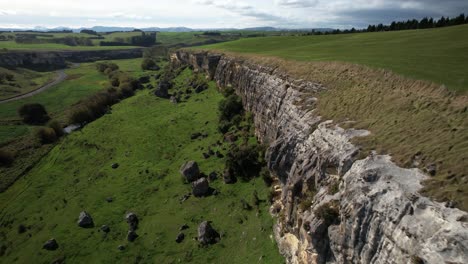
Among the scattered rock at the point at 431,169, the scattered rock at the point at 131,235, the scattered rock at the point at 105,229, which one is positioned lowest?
the scattered rock at the point at 105,229

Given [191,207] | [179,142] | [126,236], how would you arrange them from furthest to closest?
[179,142] < [191,207] < [126,236]

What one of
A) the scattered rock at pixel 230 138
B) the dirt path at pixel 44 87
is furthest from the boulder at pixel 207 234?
the dirt path at pixel 44 87

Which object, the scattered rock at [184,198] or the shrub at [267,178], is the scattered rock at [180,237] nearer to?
the scattered rock at [184,198]

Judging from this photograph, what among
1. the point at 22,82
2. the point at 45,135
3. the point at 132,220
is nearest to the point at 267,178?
the point at 132,220

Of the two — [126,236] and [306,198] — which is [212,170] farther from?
[306,198]

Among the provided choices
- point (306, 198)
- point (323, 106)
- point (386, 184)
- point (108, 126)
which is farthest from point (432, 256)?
point (108, 126)

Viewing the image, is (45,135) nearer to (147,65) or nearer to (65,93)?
(65,93)

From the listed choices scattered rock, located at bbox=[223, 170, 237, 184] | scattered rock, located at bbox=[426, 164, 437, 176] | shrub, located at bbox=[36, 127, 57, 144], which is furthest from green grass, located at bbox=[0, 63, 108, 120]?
scattered rock, located at bbox=[426, 164, 437, 176]
